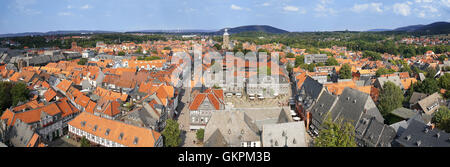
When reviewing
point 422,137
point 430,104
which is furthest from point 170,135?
point 430,104

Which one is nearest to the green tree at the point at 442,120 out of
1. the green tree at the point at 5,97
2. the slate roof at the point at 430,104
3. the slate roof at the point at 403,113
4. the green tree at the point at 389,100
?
the slate roof at the point at 403,113

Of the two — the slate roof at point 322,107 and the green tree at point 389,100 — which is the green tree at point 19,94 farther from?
the green tree at point 389,100

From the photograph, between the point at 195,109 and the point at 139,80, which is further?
the point at 139,80

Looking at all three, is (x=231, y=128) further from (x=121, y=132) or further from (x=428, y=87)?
(x=428, y=87)

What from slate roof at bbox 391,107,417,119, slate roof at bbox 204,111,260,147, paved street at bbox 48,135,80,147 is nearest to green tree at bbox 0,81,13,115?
paved street at bbox 48,135,80,147

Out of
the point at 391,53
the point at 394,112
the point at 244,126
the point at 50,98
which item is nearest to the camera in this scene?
the point at 244,126
